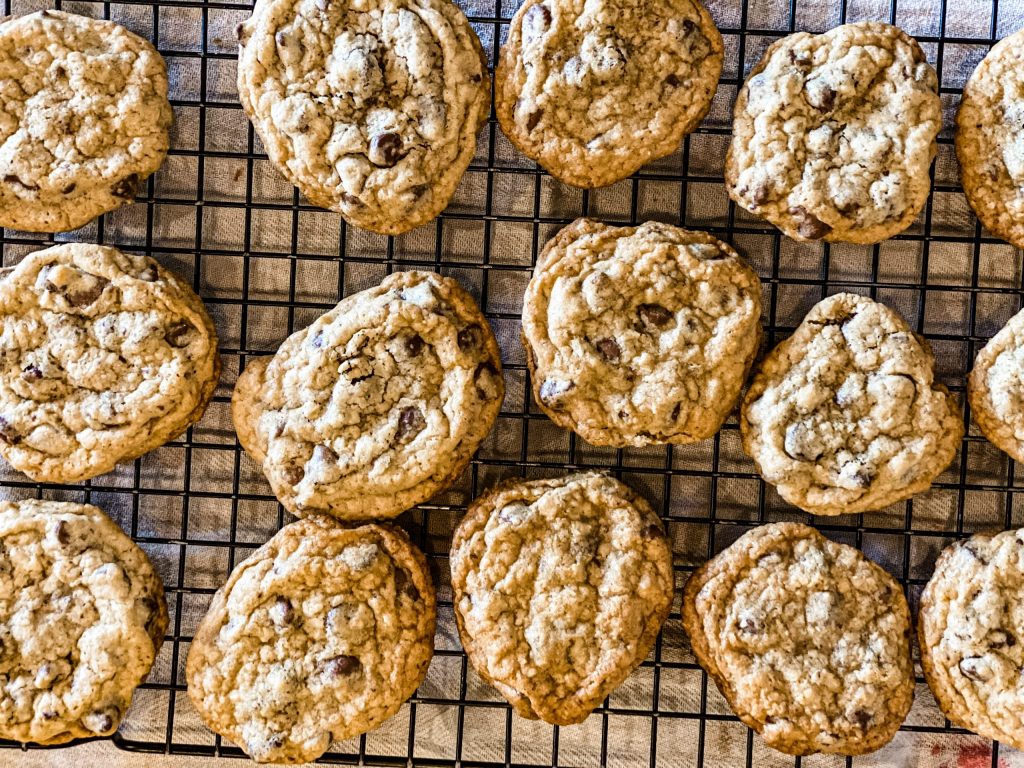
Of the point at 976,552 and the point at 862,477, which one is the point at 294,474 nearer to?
the point at 862,477

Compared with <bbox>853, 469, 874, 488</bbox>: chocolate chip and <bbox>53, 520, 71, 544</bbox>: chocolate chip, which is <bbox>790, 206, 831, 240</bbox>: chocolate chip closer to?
<bbox>853, 469, 874, 488</bbox>: chocolate chip

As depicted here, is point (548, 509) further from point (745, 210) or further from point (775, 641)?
point (745, 210)

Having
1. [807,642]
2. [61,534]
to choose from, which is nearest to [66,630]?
[61,534]

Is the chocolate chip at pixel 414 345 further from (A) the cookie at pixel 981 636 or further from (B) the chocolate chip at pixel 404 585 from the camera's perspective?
(A) the cookie at pixel 981 636

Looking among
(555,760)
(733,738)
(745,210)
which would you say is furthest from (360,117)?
(733,738)

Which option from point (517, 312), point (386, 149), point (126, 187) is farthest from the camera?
point (517, 312)

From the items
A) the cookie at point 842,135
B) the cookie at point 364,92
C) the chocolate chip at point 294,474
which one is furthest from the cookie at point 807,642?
the cookie at point 364,92
